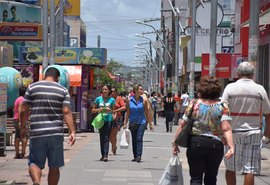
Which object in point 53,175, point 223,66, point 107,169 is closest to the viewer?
point 53,175

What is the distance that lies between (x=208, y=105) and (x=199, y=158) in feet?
2.10

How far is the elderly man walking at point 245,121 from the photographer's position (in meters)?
8.74

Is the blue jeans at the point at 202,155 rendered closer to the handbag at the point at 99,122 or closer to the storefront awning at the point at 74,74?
the handbag at the point at 99,122

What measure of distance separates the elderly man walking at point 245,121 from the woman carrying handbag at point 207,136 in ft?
1.95

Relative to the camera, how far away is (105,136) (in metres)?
15.3

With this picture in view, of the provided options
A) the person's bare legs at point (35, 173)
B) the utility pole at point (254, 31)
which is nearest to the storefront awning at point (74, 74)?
the utility pole at point (254, 31)

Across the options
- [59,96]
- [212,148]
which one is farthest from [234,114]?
[59,96]

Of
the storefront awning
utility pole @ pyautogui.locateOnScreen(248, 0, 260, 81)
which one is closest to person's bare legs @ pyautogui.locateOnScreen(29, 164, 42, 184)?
utility pole @ pyautogui.locateOnScreen(248, 0, 260, 81)

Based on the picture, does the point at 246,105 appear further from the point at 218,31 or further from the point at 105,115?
the point at 218,31

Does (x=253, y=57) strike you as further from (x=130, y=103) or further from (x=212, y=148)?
(x=212, y=148)

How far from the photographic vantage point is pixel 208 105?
26.9ft

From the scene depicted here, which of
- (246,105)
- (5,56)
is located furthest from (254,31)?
(5,56)

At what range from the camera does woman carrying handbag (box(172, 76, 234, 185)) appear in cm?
805

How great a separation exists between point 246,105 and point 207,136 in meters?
1.04
